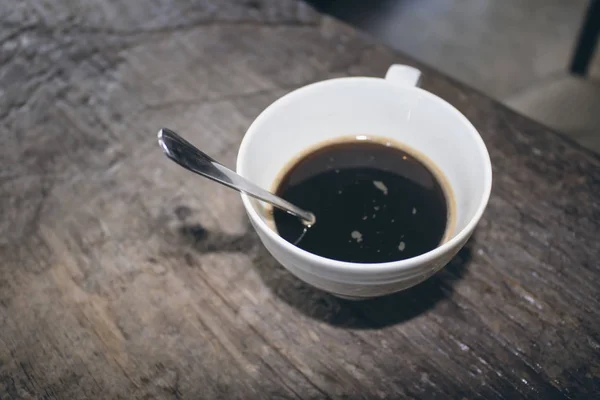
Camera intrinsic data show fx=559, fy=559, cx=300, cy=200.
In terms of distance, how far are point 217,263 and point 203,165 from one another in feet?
0.59

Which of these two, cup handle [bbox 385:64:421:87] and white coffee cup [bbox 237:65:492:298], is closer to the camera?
white coffee cup [bbox 237:65:492:298]

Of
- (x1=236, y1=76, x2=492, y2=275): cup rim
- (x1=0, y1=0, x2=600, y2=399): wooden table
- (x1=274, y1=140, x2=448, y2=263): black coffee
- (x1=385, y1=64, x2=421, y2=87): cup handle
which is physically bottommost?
(x1=0, y1=0, x2=600, y2=399): wooden table

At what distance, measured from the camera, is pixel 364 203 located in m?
0.73

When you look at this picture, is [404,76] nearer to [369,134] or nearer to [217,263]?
[369,134]

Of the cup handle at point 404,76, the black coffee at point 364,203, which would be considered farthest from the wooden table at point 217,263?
the cup handle at point 404,76

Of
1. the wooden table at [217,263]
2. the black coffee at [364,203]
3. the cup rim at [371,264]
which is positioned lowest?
the wooden table at [217,263]

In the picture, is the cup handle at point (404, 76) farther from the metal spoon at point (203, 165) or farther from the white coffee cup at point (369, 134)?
the metal spoon at point (203, 165)

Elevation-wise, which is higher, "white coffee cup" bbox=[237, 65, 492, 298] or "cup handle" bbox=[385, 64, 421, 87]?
"cup handle" bbox=[385, 64, 421, 87]

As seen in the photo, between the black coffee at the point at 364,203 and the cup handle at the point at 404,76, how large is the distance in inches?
3.8

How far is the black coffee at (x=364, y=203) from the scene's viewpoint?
0.68m

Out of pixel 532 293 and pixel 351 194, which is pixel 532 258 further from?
pixel 351 194

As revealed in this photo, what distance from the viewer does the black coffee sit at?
0.68 m

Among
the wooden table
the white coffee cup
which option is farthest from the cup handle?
the wooden table

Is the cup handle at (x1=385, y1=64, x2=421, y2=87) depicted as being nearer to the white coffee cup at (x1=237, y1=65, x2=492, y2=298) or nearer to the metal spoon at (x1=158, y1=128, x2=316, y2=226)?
the white coffee cup at (x1=237, y1=65, x2=492, y2=298)
